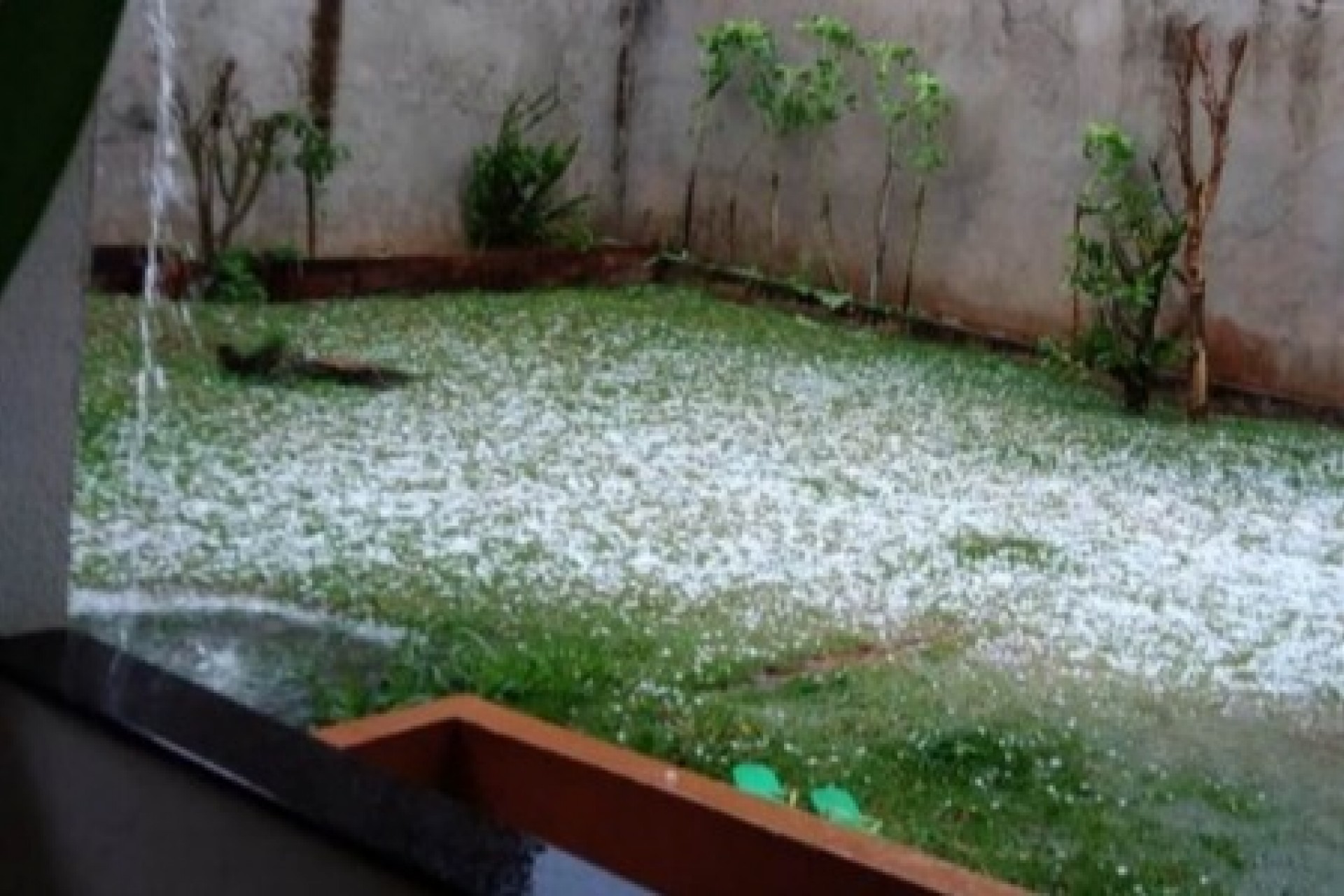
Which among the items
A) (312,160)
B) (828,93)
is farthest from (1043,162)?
(312,160)

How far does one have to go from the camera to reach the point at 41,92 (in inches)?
12.0

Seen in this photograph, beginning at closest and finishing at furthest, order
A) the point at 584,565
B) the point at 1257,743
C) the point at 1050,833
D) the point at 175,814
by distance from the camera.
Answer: the point at 175,814, the point at 1050,833, the point at 1257,743, the point at 584,565

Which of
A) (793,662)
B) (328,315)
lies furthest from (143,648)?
(328,315)

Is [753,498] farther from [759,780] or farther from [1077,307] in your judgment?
[1077,307]

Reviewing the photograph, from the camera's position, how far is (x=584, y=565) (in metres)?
3.07

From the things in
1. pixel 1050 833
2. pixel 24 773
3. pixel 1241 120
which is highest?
pixel 1241 120

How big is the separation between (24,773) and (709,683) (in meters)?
1.68

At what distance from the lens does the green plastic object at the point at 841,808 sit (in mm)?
1896

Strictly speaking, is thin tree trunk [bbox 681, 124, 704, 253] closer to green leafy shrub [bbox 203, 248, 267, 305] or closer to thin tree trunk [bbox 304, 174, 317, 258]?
thin tree trunk [bbox 304, 174, 317, 258]

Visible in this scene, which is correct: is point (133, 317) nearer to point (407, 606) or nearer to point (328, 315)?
point (328, 315)

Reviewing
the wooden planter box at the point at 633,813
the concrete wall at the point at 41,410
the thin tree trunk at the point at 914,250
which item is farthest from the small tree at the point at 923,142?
the concrete wall at the point at 41,410

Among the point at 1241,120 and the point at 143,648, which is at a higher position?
the point at 1241,120

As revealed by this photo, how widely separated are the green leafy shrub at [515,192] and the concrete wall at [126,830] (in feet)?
18.6

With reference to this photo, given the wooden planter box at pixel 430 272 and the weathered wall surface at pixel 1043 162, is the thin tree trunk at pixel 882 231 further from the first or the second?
the wooden planter box at pixel 430 272
